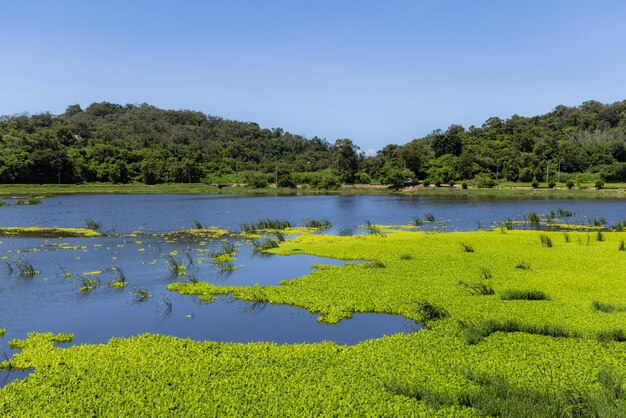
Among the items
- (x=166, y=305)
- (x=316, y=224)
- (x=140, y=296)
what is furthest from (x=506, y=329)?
(x=316, y=224)

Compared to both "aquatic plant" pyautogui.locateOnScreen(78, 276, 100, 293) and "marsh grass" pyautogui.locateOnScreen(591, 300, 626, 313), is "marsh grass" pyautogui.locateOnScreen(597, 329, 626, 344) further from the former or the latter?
"aquatic plant" pyautogui.locateOnScreen(78, 276, 100, 293)

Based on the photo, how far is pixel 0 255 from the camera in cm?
2594

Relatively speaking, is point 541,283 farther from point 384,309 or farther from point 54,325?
point 54,325

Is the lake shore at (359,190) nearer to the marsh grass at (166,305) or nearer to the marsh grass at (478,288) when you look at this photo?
the marsh grass at (478,288)

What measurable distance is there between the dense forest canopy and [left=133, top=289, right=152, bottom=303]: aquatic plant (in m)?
91.9

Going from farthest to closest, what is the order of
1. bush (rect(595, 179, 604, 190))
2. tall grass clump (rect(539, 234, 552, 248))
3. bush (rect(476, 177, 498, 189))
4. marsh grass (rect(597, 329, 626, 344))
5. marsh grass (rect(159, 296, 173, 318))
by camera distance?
bush (rect(476, 177, 498, 189)), bush (rect(595, 179, 604, 190)), tall grass clump (rect(539, 234, 552, 248)), marsh grass (rect(159, 296, 173, 318)), marsh grass (rect(597, 329, 626, 344))

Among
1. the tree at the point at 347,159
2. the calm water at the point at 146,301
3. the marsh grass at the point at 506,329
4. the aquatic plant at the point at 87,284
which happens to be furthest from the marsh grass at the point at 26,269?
the tree at the point at 347,159

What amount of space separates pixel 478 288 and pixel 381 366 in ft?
23.4

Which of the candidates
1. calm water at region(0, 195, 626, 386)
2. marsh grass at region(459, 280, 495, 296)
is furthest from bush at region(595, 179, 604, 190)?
marsh grass at region(459, 280, 495, 296)

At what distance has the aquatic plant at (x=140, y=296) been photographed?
17.2 metres

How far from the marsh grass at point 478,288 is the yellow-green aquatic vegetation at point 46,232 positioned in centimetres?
2641

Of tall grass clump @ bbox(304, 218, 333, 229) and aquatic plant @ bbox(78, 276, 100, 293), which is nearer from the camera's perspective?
aquatic plant @ bbox(78, 276, 100, 293)

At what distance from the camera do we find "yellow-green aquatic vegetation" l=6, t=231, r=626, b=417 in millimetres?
8805

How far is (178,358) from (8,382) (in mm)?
3423
